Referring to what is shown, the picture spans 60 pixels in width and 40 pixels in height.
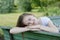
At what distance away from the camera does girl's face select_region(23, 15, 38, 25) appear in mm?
2363

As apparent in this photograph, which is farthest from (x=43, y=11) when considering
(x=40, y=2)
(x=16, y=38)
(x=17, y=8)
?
(x=16, y=38)

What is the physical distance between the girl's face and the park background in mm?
1529

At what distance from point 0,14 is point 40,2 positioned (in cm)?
73

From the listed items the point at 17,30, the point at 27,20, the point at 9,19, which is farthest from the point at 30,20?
the point at 9,19

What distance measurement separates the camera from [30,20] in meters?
2.38

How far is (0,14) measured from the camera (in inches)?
159

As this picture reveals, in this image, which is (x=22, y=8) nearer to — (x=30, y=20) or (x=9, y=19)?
(x=9, y=19)

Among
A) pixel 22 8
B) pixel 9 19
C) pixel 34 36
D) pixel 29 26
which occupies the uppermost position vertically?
pixel 22 8

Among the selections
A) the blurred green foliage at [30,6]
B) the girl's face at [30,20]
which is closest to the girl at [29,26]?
the girl's face at [30,20]

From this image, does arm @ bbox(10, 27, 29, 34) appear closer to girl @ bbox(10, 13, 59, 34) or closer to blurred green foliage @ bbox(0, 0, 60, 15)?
girl @ bbox(10, 13, 59, 34)

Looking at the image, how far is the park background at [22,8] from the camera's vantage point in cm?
396

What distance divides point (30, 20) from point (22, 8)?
1711mm

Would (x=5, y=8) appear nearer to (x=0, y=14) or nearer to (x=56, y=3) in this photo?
(x=0, y=14)

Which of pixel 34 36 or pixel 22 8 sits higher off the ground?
pixel 22 8
